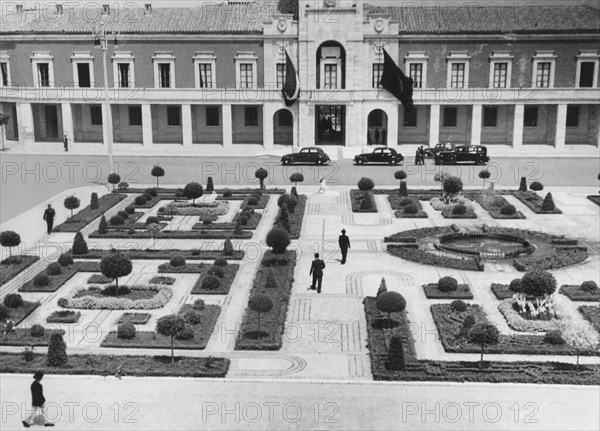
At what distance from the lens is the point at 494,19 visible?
222 feet

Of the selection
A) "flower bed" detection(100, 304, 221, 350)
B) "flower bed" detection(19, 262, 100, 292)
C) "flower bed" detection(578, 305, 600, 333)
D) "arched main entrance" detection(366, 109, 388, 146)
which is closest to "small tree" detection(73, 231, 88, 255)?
"flower bed" detection(19, 262, 100, 292)

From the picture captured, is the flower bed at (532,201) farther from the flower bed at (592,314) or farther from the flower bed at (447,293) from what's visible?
the flower bed at (592,314)

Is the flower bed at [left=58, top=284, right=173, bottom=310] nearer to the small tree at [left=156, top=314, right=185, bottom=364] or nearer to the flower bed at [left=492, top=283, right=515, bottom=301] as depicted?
the small tree at [left=156, top=314, right=185, bottom=364]

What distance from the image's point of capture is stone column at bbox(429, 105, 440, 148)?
6481cm

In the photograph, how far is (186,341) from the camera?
2600 cm

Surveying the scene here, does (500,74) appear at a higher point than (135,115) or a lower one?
higher

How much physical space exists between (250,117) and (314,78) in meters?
5.99

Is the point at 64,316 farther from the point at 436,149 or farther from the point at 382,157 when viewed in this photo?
the point at 436,149

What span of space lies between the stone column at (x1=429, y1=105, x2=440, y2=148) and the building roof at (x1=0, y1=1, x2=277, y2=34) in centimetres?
1450

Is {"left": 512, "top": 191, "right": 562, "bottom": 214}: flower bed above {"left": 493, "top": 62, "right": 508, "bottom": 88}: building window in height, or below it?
below

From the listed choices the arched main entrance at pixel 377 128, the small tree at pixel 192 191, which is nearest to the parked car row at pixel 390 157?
the arched main entrance at pixel 377 128

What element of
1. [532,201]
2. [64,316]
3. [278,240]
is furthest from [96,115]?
[64,316]

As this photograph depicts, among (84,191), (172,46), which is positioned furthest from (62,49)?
(84,191)

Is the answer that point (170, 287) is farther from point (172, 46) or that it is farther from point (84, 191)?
point (172, 46)
